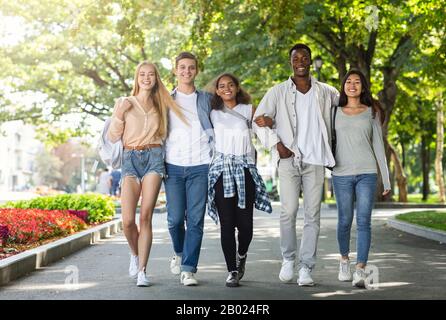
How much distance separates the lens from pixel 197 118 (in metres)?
7.45

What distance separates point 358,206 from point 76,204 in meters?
10.0

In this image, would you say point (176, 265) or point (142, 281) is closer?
point (142, 281)

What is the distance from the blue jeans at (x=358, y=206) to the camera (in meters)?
7.45

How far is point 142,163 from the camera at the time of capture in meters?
7.35

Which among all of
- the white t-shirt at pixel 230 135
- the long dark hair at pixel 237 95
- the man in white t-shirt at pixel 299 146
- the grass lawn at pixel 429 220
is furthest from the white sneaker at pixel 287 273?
the grass lawn at pixel 429 220

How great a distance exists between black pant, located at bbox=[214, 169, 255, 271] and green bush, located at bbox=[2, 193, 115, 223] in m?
9.17

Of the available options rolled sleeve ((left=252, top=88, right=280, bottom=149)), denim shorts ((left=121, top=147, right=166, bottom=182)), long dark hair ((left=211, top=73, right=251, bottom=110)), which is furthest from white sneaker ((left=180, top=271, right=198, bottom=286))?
long dark hair ((left=211, top=73, right=251, bottom=110))

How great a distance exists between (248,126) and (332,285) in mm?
1698

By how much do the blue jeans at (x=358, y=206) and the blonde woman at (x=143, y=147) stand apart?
1714mm

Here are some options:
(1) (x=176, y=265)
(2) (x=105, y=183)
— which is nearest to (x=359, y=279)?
(1) (x=176, y=265)

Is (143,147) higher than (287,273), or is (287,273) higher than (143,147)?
(143,147)

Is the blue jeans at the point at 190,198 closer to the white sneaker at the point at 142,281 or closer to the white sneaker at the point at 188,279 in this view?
the white sneaker at the point at 188,279

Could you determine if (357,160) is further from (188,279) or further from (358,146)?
(188,279)
